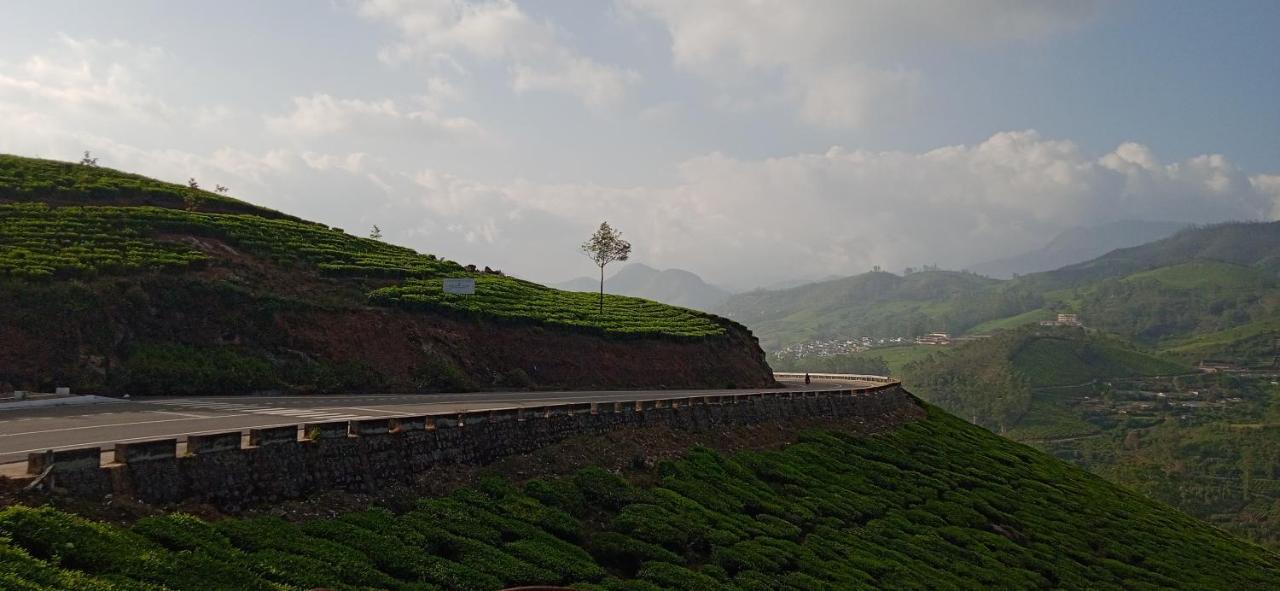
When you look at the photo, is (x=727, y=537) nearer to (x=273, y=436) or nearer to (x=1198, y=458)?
(x=273, y=436)

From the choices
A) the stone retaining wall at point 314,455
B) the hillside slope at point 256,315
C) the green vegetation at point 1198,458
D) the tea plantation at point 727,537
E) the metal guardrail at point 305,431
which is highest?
the hillside slope at point 256,315

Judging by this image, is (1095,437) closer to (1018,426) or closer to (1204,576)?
(1018,426)

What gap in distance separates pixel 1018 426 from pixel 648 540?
610 feet

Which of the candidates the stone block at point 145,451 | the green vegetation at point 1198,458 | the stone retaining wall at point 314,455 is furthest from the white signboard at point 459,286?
the green vegetation at point 1198,458

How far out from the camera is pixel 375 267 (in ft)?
186

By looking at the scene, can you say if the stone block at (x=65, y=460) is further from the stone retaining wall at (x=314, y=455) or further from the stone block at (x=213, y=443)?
the stone block at (x=213, y=443)

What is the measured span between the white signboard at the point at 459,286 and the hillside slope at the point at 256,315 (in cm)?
64

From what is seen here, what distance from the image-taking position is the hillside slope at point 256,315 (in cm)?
3688

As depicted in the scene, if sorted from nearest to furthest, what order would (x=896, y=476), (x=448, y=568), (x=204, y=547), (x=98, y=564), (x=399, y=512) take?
(x=98, y=564) → (x=204, y=547) → (x=448, y=568) → (x=399, y=512) → (x=896, y=476)

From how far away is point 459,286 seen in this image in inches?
2199

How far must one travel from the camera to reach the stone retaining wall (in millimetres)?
16938

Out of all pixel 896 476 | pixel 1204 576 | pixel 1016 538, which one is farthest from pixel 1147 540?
pixel 896 476

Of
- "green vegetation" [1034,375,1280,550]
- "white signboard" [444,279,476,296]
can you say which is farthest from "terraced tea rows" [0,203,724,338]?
"green vegetation" [1034,375,1280,550]

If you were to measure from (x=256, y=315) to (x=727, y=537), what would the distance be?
28965 millimetres
